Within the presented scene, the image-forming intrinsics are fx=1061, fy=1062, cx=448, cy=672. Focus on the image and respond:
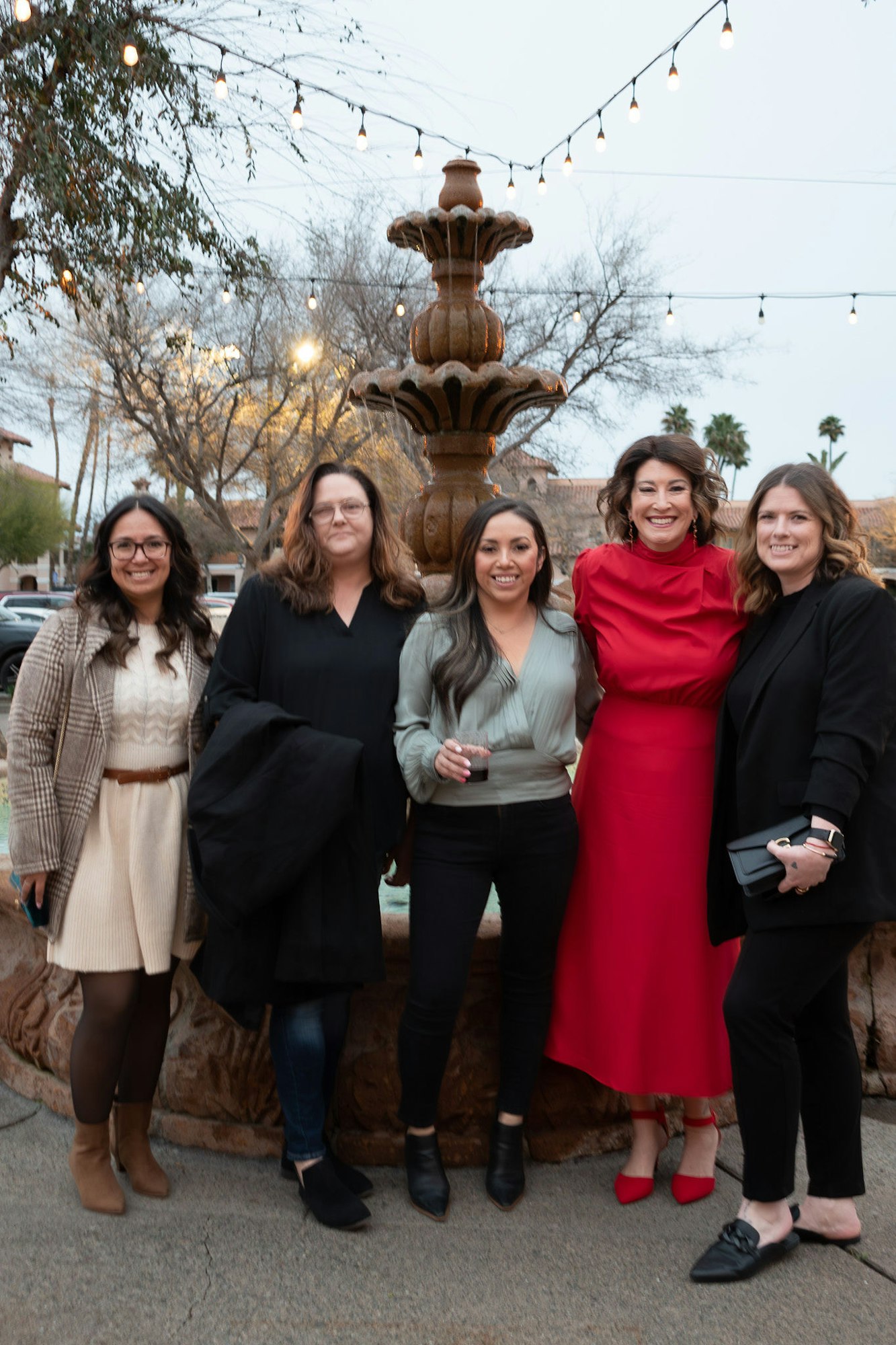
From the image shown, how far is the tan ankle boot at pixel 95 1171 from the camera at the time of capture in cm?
289

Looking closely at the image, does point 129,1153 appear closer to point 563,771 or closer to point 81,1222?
point 81,1222

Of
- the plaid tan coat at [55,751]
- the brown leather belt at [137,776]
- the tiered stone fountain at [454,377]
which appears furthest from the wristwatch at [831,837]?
the tiered stone fountain at [454,377]

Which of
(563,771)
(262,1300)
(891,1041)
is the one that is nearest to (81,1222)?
(262,1300)

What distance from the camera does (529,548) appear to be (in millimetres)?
2934

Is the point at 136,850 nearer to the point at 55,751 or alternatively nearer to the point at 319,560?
the point at 55,751

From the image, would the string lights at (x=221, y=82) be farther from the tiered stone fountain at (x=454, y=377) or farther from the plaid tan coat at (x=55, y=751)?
the plaid tan coat at (x=55, y=751)

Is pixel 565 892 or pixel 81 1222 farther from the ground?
pixel 565 892

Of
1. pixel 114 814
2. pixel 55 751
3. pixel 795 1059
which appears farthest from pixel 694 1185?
pixel 55 751

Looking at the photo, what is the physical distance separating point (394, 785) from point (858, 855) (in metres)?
1.19

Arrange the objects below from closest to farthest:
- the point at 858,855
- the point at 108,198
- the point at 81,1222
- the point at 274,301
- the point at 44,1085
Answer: the point at 858,855 → the point at 81,1222 → the point at 44,1085 → the point at 108,198 → the point at 274,301

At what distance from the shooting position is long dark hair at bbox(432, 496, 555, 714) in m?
2.84

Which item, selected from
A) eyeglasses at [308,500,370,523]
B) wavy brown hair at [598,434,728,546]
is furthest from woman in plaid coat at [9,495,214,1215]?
wavy brown hair at [598,434,728,546]

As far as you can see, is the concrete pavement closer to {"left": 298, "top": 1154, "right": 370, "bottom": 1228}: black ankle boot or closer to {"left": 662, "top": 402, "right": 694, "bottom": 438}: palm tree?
{"left": 298, "top": 1154, "right": 370, "bottom": 1228}: black ankle boot

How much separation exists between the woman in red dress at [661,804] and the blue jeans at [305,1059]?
75 cm
